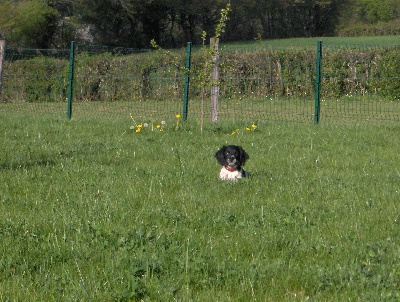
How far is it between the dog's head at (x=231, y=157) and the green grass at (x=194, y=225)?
24cm

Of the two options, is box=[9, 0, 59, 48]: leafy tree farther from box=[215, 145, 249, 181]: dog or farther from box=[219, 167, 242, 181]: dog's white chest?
A: box=[219, 167, 242, 181]: dog's white chest

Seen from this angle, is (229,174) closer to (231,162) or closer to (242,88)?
(231,162)

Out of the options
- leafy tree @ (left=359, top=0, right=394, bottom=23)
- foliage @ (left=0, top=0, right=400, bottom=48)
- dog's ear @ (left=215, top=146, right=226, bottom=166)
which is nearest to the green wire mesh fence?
dog's ear @ (left=215, top=146, right=226, bottom=166)

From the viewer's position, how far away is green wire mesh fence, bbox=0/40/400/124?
19.4m

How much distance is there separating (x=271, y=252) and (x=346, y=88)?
1524 centimetres

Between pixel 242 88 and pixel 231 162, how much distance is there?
11638mm

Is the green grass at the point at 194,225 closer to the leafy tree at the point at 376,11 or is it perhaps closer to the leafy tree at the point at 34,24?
the leafy tree at the point at 34,24

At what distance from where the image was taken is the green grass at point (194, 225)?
4.80 meters

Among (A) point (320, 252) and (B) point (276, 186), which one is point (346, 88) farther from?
(A) point (320, 252)

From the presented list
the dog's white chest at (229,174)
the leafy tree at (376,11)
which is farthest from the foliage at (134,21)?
the dog's white chest at (229,174)

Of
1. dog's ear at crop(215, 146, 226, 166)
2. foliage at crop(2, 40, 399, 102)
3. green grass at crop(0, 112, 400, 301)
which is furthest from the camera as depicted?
foliage at crop(2, 40, 399, 102)

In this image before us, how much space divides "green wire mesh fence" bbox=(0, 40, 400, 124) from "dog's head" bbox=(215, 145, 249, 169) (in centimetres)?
Result: 764

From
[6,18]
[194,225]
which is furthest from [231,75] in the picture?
[6,18]

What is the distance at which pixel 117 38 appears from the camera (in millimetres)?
52906
